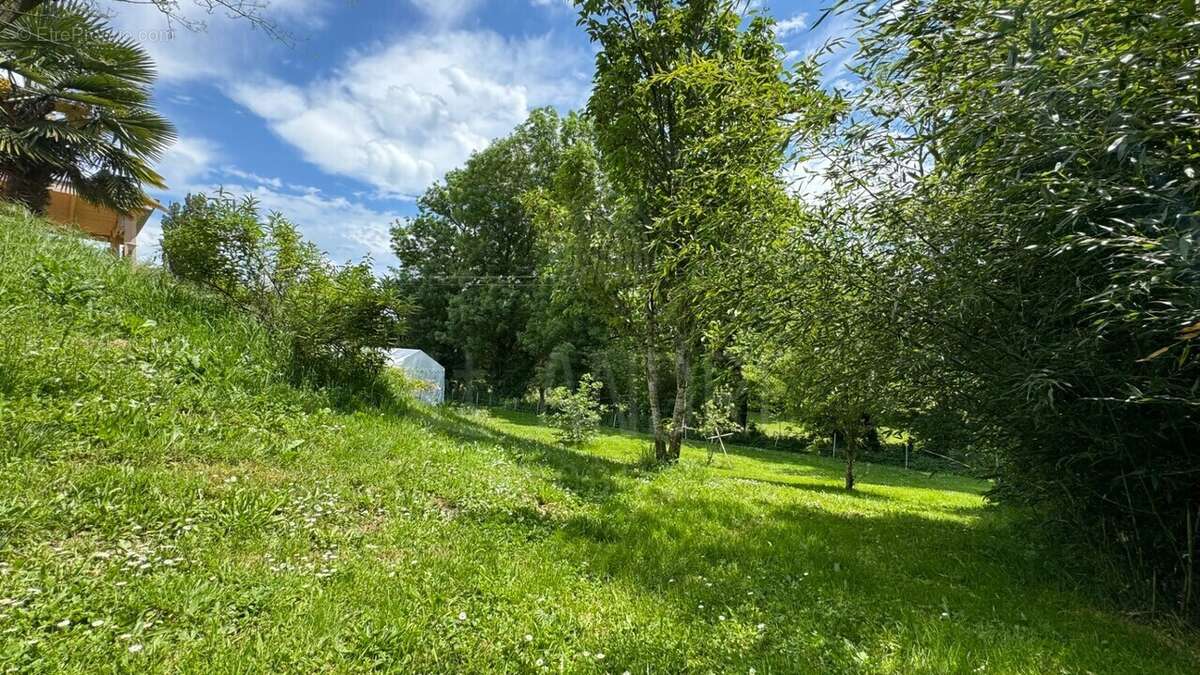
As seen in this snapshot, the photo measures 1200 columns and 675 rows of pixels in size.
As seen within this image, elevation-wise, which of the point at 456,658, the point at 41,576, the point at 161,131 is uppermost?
the point at 161,131

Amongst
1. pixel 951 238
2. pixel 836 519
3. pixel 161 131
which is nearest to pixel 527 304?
pixel 161 131

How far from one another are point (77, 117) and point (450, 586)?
386 inches

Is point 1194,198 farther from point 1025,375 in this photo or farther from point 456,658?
point 456,658

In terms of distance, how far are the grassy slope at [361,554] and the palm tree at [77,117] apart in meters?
3.20

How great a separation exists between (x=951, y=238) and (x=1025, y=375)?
91 centimetres

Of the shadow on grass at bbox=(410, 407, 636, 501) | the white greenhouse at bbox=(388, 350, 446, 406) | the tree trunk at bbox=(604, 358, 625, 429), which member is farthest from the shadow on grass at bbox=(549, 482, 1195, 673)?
the tree trunk at bbox=(604, 358, 625, 429)

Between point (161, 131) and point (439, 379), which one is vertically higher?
point (161, 131)

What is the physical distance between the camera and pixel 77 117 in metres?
7.70

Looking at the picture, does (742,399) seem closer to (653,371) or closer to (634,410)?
(634,410)

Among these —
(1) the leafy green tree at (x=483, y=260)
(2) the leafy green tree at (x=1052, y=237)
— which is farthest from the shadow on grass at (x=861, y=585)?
(1) the leafy green tree at (x=483, y=260)

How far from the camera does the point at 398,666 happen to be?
2006 mm

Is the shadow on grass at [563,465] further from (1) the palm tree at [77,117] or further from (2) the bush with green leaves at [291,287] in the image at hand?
(1) the palm tree at [77,117]

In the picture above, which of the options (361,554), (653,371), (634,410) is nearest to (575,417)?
(653,371)

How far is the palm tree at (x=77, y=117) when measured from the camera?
22.1 feet
